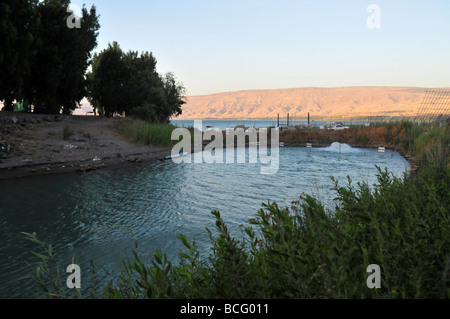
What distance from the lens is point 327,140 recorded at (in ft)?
125

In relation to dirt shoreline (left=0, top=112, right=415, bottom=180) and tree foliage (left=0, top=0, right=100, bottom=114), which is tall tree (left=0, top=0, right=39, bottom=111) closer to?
tree foliage (left=0, top=0, right=100, bottom=114)

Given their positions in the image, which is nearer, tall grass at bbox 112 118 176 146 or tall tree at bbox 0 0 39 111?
tall tree at bbox 0 0 39 111

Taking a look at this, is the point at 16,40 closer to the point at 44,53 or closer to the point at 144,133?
the point at 44,53

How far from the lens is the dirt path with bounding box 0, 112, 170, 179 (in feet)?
57.7

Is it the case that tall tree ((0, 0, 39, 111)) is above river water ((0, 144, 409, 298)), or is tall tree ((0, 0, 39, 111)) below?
above

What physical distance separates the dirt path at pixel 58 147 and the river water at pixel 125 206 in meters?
1.59

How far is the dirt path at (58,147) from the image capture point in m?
17.6

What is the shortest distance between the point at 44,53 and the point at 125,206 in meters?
19.9

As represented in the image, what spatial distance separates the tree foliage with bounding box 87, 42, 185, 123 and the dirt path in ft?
20.9

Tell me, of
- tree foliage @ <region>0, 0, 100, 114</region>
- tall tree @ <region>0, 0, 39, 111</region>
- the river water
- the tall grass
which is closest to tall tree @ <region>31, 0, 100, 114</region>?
tree foliage @ <region>0, 0, 100, 114</region>

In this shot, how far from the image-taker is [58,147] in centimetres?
2077

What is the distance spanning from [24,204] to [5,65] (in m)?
13.9

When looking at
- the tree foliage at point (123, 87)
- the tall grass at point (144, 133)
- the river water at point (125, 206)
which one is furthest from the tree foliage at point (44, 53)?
the river water at point (125, 206)
